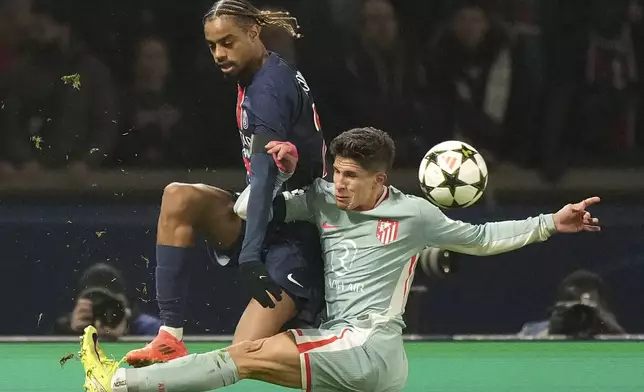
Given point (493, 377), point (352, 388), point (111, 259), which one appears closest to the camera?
point (352, 388)

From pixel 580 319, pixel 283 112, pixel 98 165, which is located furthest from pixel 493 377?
pixel 98 165

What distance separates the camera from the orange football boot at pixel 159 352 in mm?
3758

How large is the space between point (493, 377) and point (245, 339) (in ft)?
5.91

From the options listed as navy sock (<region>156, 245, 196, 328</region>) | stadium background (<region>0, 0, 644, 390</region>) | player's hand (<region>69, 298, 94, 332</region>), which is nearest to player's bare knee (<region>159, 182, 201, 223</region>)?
navy sock (<region>156, 245, 196, 328</region>)

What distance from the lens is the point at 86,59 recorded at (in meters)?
6.44

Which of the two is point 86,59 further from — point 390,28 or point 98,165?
point 390,28

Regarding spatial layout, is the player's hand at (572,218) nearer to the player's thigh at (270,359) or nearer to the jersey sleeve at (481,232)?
the jersey sleeve at (481,232)

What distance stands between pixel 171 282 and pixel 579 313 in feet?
10.6

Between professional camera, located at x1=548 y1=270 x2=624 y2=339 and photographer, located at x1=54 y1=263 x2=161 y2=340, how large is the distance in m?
2.26

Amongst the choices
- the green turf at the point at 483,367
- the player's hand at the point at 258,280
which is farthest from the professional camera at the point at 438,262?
the player's hand at the point at 258,280

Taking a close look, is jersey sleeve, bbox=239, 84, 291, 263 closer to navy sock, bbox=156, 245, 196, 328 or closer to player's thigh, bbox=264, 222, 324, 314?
player's thigh, bbox=264, 222, 324, 314

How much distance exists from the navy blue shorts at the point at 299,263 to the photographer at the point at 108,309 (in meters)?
2.64

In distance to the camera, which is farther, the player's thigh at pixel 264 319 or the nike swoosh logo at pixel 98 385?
the player's thigh at pixel 264 319

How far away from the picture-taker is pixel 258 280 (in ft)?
11.7
